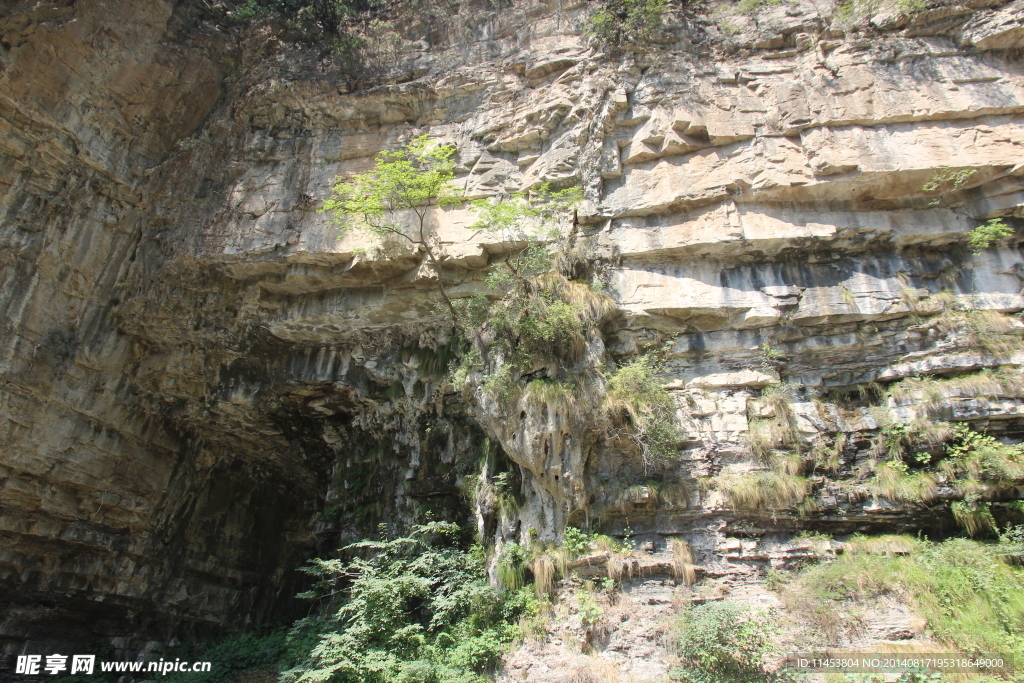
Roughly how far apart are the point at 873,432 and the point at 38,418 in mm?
13351

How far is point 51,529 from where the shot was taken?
10992 millimetres

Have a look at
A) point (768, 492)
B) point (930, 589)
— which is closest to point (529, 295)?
point (768, 492)

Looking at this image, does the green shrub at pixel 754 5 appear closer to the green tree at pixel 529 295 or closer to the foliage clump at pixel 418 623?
the green tree at pixel 529 295

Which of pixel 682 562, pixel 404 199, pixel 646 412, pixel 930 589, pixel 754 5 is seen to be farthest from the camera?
pixel 754 5

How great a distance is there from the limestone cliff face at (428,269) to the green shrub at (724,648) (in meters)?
1.11

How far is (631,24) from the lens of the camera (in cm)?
1118

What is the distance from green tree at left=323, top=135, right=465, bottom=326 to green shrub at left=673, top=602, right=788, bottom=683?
5.94 m

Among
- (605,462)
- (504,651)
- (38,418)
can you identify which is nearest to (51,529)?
(38,418)

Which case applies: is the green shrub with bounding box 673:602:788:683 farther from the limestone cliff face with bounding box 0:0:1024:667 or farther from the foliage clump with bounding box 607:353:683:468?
the foliage clump with bounding box 607:353:683:468

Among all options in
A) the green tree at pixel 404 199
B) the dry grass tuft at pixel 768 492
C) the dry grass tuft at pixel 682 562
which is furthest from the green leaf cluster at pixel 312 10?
the dry grass tuft at pixel 682 562

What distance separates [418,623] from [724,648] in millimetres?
4246

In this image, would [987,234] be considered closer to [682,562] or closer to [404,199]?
[682,562]

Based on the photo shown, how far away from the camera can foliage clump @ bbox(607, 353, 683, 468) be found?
841 centimetres

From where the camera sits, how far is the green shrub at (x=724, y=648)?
6.29 m
